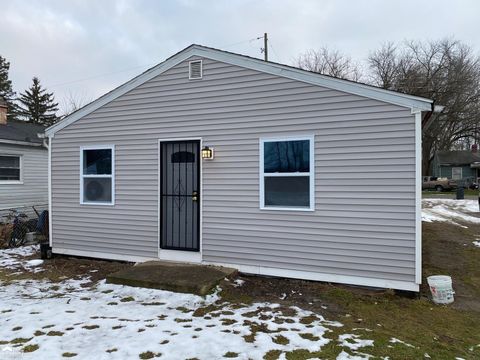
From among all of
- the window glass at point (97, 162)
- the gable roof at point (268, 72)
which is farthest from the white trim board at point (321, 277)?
the gable roof at point (268, 72)

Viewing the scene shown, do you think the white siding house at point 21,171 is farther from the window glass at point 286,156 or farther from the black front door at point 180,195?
the window glass at point 286,156

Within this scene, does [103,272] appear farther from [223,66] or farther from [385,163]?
[385,163]

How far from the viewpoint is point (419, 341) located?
3.65 m

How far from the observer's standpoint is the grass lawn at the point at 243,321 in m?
3.44

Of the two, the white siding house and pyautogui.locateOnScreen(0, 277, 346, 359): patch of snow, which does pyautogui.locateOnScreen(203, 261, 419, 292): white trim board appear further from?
the white siding house

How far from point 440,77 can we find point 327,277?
110ft

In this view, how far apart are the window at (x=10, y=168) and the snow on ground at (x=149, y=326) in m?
7.89

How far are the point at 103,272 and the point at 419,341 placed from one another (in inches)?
199

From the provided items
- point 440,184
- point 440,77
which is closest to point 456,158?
point 440,184

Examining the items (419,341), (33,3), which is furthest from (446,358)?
(33,3)

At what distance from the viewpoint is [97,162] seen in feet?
24.3

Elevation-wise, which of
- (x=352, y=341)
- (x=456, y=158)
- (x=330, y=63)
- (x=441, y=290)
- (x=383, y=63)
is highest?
(x=383, y=63)

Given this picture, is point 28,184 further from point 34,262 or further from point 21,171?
point 34,262

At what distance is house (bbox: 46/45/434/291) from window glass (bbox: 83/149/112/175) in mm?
26
